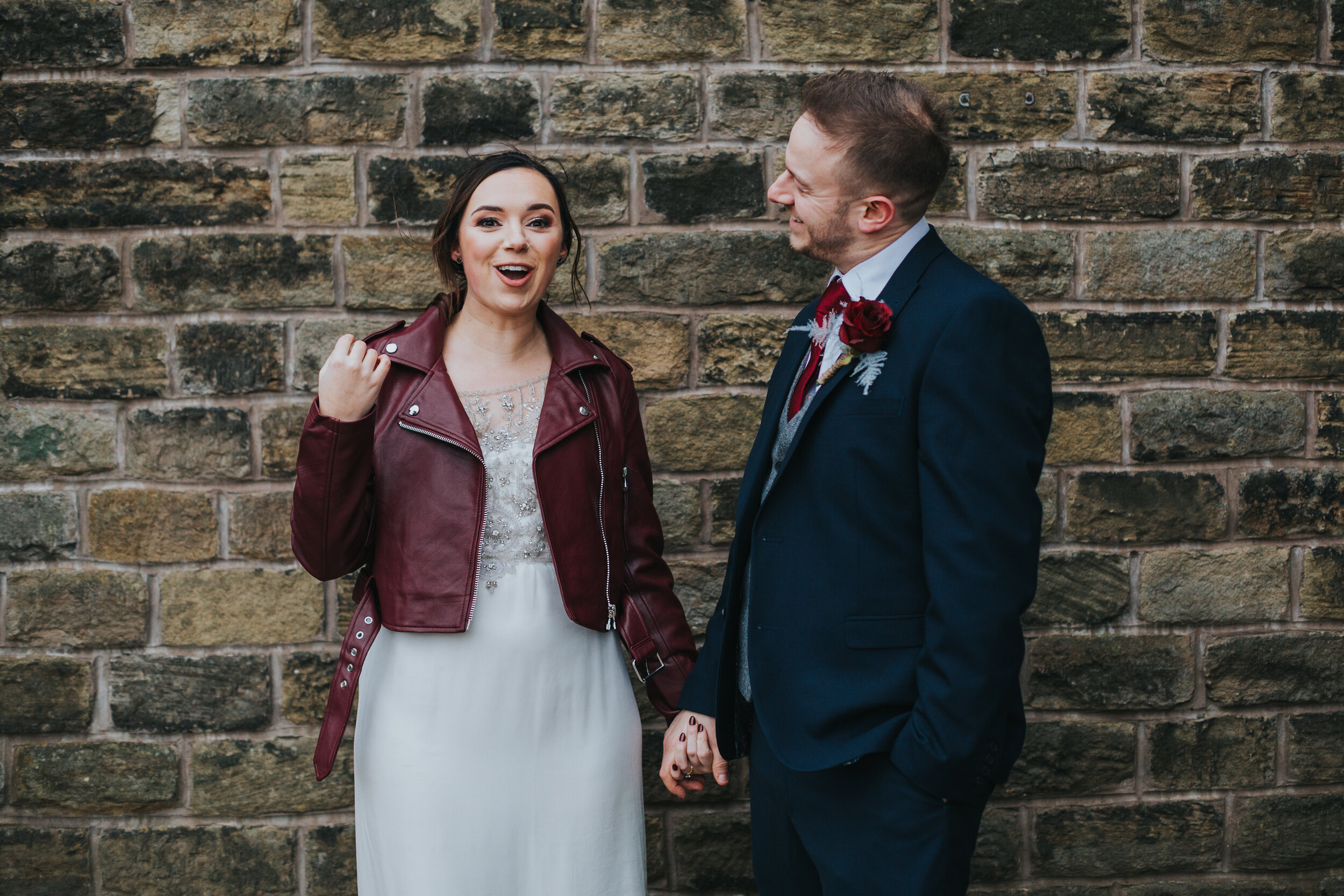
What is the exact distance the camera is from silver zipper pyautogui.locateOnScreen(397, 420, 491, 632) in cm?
199

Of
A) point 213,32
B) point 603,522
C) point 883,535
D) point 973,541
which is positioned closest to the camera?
point 973,541

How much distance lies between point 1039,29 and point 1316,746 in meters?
2.29

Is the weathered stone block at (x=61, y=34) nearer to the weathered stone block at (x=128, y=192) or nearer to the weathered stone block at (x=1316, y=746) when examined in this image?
the weathered stone block at (x=128, y=192)

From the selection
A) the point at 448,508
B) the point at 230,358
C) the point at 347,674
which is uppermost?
the point at 230,358

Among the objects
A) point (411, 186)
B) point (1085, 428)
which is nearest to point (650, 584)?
point (411, 186)

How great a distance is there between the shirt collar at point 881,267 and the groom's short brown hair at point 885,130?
0.18 feet

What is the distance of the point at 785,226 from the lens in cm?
286

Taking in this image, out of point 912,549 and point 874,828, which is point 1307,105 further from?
point 874,828

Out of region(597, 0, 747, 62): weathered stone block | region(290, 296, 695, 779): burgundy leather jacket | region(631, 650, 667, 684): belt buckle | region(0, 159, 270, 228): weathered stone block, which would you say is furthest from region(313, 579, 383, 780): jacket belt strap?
region(597, 0, 747, 62): weathered stone block

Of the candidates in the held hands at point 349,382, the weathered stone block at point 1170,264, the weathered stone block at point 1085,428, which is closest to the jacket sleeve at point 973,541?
the held hands at point 349,382

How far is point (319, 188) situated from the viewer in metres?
2.80

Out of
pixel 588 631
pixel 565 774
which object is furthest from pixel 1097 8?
pixel 565 774

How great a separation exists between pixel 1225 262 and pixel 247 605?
3.01 meters

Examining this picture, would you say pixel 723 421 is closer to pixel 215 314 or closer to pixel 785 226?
pixel 785 226
